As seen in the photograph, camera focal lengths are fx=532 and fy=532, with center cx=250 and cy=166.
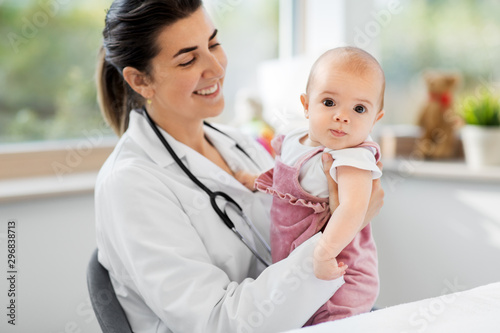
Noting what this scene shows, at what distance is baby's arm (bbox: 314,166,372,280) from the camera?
106 centimetres

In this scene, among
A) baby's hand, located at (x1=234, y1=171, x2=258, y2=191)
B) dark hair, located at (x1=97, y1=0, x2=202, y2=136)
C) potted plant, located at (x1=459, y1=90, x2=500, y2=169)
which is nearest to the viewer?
dark hair, located at (x1=97, y1=0, x2=202, y2=136)

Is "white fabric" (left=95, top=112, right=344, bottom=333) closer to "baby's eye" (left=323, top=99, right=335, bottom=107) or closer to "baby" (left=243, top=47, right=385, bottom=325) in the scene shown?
"baby" (left=243, top=47, right=385, bottom=325)

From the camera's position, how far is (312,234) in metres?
1.19

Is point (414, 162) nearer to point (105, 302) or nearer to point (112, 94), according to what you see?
point (112, 94)

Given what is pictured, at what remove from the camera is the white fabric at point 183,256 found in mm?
1142

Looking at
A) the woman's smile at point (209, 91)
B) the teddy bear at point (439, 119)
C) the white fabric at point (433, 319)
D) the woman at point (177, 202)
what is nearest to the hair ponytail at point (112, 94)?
the woman at point (177, 202)

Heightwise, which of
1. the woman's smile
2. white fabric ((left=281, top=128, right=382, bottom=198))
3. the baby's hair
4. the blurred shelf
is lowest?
the blurred shelf

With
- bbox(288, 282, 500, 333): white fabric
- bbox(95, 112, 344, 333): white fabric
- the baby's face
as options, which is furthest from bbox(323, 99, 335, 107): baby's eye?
bbox(288, 282, 500, 333): white fabric

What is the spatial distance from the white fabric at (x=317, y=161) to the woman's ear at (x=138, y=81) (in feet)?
1.33

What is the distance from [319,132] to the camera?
115cm

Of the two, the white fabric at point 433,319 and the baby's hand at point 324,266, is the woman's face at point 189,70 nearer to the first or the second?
the baby's hand at point 324,266

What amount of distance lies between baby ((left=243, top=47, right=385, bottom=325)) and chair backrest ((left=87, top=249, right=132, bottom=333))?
40 centimetres

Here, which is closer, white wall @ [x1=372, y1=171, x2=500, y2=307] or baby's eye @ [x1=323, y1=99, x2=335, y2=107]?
baby's eye @ [x1=323, y1=99, x2=335, y2=107]

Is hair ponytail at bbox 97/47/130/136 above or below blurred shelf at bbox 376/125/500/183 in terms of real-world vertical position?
above
